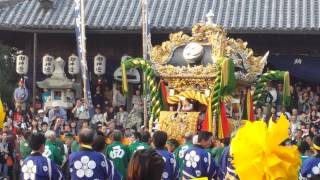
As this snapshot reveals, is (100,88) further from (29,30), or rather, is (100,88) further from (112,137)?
(112,137)

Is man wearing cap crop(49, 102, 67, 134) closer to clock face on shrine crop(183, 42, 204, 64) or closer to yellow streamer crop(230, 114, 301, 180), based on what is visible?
clock face on shrine crop(183, 42, 204, 64)

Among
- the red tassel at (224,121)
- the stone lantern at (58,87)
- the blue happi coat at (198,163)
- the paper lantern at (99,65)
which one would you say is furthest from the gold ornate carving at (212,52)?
the stone lantern at (58,87)

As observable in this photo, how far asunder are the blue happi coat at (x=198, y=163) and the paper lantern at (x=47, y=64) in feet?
32.2

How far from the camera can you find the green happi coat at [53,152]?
11.2 m

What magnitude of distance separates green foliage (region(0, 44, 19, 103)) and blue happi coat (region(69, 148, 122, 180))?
15.9m

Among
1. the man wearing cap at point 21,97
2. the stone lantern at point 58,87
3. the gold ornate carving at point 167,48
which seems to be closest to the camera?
the gold ornate carving at point 167,48

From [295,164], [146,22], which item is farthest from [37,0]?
[295,164]

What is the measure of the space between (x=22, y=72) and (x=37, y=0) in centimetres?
270

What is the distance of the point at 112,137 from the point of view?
11602 millimetres

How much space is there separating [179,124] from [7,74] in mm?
13325

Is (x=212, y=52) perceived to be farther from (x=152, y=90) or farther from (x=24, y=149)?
(x=24, y=149)

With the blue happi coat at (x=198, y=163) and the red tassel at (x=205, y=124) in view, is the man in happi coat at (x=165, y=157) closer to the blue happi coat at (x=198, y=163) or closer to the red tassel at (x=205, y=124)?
the blue happi coat at (x=198, y=163)

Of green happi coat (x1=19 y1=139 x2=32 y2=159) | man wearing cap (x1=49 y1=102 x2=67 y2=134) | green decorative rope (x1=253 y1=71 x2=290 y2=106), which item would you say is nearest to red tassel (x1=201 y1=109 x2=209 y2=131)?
green decorative rope (x1=253 y1=71 x2=290 y2=106)

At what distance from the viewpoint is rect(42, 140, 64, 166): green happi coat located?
11.2 metres
